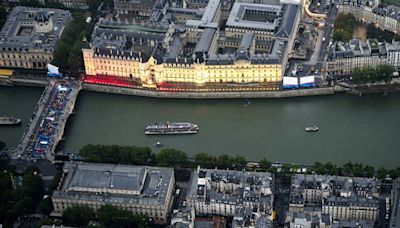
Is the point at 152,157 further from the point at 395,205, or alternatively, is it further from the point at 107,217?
the point at 395,205

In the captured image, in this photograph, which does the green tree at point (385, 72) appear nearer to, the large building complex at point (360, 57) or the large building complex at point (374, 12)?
the large building complex at point (360, 57)

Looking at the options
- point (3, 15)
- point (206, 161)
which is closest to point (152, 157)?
point (206, 161)

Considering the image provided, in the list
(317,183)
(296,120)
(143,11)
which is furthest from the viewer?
(143,11)

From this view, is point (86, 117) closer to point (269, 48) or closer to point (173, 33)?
point (173, 33)

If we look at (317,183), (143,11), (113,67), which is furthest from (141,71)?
(317,183)

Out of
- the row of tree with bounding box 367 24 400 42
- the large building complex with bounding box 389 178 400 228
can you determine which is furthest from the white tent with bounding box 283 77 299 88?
the large building complex with bounding box 389 178 400 228

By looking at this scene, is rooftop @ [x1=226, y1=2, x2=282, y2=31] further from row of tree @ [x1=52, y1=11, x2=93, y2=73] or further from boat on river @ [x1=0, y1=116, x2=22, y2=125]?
boat on river @ [x1=0, y1=116, x2=22, y2=125]
